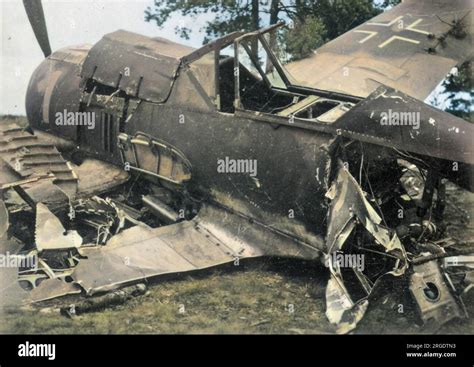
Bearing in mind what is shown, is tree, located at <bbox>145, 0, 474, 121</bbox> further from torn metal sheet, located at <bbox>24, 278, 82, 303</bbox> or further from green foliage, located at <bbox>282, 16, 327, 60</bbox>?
torn metal sheet, located at <bbox>24, 278, 82, 303</bbox>

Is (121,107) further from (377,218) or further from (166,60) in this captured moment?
(377,218)

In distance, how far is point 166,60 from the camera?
733 cm

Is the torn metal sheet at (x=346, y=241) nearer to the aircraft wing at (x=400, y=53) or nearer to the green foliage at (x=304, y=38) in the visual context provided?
the aircraft wing at (x=400, y=53)

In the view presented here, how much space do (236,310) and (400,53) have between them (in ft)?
Result: 21.6

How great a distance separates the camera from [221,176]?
6.37 meters

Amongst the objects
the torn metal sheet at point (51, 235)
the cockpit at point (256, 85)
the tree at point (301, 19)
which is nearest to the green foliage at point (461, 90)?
the tree at point (301, 19)

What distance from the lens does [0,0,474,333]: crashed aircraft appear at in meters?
5.17

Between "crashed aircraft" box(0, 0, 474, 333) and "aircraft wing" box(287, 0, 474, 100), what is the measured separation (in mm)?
106

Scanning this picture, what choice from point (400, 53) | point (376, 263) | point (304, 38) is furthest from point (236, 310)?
point (304, 38)

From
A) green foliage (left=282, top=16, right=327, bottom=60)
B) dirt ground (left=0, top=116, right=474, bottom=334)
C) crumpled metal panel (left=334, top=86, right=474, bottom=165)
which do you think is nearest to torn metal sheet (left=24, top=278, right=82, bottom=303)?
dirt ground (left=0, top=116, right=474, bottom=334)

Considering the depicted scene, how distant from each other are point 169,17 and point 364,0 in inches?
174
